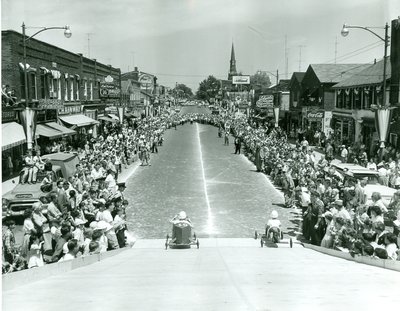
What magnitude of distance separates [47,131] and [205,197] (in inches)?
→ 592

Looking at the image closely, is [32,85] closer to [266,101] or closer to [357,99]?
[357,99]

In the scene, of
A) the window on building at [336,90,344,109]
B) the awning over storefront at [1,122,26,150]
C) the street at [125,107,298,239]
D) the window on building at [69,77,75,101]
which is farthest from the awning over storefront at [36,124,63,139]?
the window on building at [336,90,344,109]

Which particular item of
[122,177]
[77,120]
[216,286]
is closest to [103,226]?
[216,286]

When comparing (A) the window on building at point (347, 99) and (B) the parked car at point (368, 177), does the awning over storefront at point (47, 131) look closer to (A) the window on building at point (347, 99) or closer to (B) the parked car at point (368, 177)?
(B) the parked car at point (368, 177)

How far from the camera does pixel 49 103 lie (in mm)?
32000

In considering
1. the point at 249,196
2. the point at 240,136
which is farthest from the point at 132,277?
the point at 240,136

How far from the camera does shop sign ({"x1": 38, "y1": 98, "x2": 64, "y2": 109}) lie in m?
30.9

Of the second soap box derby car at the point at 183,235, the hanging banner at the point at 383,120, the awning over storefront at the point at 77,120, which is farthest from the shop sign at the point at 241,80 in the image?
the second soap box derby car at the point at 183,235

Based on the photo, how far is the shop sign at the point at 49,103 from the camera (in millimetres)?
30897

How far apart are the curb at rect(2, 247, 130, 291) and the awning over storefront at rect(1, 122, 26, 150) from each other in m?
15.2

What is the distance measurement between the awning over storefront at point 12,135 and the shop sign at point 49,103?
5.08 meters

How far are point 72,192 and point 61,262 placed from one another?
226 inches

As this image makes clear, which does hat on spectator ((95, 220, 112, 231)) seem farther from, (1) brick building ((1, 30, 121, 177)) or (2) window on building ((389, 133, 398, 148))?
(2) window on building ((389, 133, 398, 148))

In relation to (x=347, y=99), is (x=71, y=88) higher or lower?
higher
